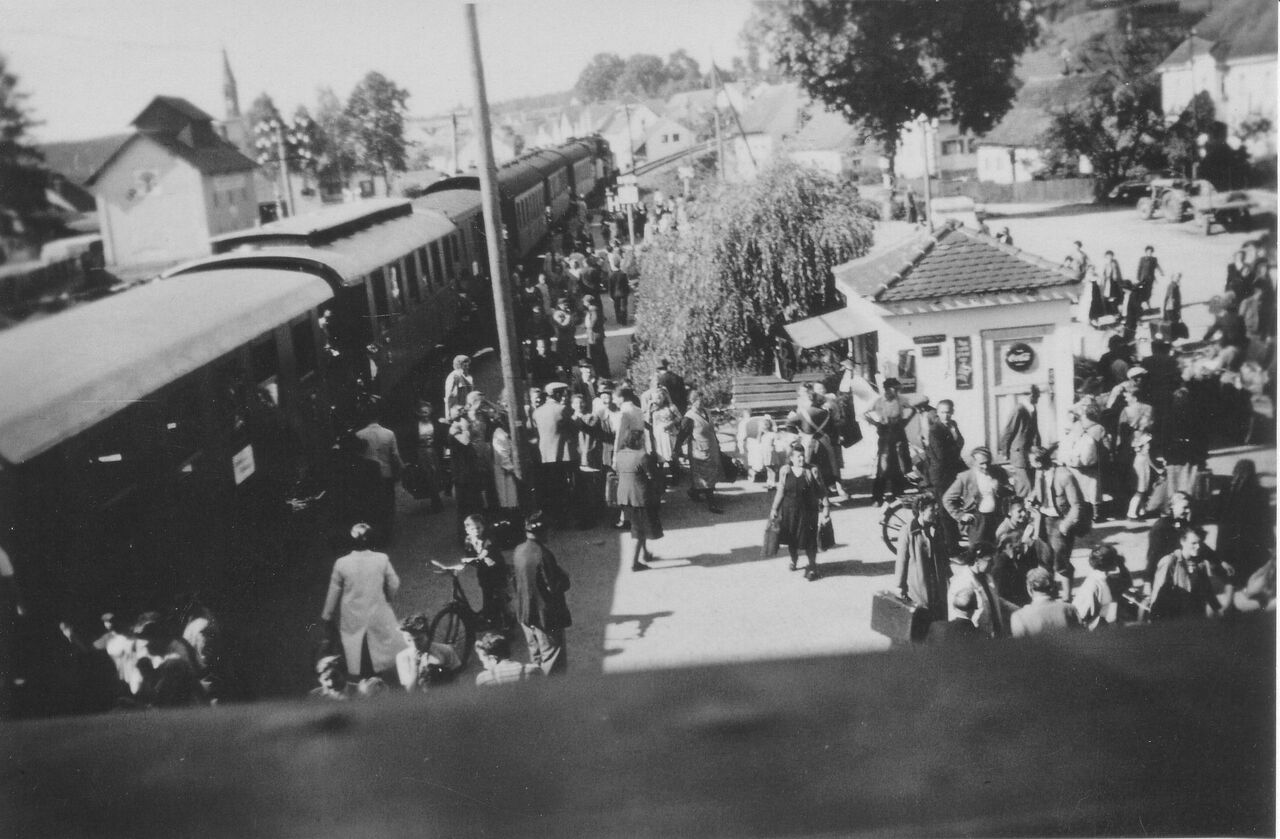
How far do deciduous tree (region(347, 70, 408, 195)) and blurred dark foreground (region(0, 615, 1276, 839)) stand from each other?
4.69m

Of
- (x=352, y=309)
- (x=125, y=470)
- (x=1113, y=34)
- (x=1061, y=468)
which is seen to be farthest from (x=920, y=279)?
(x=125, y=470)

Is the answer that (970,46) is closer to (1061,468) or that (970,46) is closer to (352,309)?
(1061,468)

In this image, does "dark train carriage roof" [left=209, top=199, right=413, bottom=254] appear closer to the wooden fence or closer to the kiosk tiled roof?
the kiosk tiled roof

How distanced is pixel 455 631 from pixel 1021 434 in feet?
13.8

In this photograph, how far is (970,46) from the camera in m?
5.42

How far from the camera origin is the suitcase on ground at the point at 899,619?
212 inches

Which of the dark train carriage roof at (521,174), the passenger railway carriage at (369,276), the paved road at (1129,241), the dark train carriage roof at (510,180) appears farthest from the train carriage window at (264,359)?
the dark train carriage roof at (521,174)

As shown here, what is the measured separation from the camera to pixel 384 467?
7.97 meters

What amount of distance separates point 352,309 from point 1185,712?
7886 millimetres

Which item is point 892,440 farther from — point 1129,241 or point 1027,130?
point 1129,241

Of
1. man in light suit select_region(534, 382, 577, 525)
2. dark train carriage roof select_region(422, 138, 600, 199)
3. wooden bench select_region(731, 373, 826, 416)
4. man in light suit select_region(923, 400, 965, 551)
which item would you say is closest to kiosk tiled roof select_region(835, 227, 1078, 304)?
man in light suit select_region(923, 400, 965, 551)

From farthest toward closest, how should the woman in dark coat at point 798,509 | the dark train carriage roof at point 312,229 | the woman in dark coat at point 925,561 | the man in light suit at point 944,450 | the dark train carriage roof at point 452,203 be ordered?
the dark train carriage roof at point 452,203 < the dark train carriage roof at point 312,229 < the man in light suit at point 944,450 < the woman in dark coat at point 798,509 < the woman in dark coat at point 925,561

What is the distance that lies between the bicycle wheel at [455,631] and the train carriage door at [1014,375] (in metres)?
4.03

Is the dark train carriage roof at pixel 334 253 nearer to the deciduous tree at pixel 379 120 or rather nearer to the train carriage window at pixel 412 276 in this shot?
the train carriage window at pixel 412 276
